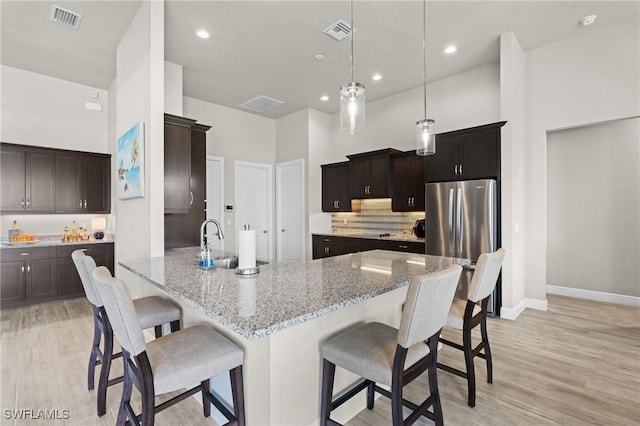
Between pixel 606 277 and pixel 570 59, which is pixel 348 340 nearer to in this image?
pixel 570 59

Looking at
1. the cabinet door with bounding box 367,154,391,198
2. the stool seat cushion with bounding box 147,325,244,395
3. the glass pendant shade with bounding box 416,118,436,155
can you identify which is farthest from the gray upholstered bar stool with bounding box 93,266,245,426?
the cabinet door with bounding box 367,154,391,198

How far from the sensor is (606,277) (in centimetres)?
440

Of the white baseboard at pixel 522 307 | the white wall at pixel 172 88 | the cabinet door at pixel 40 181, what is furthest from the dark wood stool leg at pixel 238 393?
the cabinet door at pixel 40 181

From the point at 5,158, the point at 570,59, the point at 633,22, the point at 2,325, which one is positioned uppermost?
the point at 633,22

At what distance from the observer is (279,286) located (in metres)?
1.58

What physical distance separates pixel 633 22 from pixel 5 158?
7997 mm

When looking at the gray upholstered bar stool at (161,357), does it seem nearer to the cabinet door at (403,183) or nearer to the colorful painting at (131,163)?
the colorful painting at (131,163)

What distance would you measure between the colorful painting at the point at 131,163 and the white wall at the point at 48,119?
195 centimetres

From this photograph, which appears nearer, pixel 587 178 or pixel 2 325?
pixel 2 325

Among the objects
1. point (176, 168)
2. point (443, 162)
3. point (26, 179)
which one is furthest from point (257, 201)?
point (443, 162)

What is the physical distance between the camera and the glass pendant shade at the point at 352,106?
2.26 m

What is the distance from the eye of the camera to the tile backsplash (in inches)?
213

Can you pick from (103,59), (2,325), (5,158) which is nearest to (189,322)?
(2,325)

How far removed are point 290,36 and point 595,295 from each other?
214 inches
